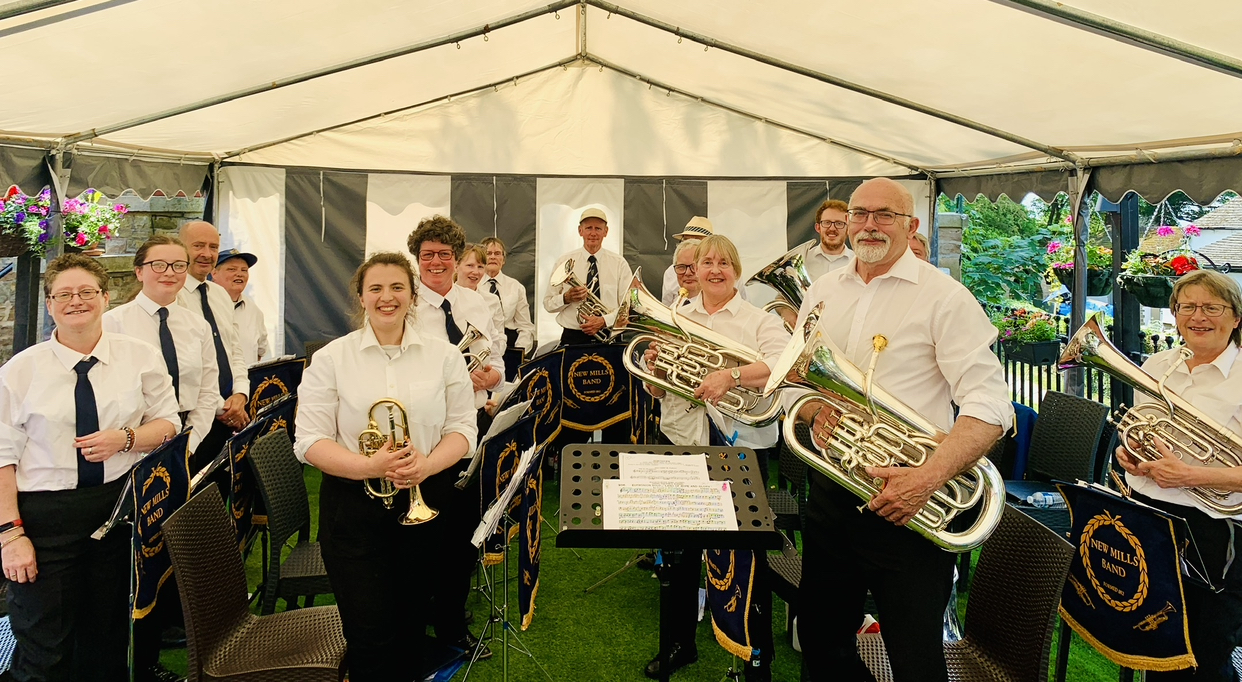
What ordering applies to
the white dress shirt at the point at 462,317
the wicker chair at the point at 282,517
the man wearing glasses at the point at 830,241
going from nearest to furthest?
the wicker chair at the point at 282,517
the white dress shirt at the point at 462,317
the man wearing glasses at the point at 830,241

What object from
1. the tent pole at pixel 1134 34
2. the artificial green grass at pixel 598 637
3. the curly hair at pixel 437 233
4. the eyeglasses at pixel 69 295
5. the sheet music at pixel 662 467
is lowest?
the artificial green grass at pixel 598 637

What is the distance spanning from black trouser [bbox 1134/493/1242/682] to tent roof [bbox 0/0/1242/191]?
2.53m

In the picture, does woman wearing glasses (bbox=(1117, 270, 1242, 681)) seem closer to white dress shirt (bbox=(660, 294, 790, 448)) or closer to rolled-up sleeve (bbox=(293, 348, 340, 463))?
white dress shirt (bbox=(660, 294, 790, 448))

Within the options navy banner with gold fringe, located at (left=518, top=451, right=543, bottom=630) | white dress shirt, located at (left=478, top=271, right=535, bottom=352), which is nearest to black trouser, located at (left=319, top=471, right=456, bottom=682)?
navy banner with gold fringe, located at (left=518, top=451, right=543, bottom=630)

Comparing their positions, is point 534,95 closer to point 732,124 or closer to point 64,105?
point 732,124

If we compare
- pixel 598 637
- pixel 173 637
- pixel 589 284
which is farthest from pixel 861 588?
pixel 589 284

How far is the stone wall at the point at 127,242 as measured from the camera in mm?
7031

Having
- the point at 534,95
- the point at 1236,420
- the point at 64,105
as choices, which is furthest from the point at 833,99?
the point at 64,105

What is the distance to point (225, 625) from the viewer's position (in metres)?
2.81

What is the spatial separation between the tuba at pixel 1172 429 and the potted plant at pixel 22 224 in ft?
25.4

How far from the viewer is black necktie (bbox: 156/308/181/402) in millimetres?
3922

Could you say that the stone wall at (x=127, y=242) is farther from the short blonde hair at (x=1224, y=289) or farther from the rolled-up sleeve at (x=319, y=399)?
the short blonde hair at (x=1224, y=289)

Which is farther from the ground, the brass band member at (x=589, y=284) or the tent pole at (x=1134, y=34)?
the tent pole at (x=1134, y=34)

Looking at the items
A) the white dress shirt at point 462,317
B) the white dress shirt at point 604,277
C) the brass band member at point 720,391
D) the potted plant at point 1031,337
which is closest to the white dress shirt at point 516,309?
the white dress shirt at point 604,277
